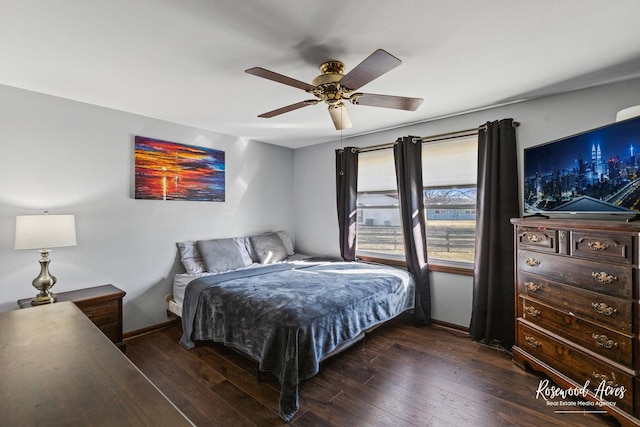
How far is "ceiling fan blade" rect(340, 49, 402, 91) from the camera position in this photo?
155cm

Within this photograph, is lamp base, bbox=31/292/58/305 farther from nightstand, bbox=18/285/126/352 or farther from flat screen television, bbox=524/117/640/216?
flat screen television, bbox=524/117/640/216

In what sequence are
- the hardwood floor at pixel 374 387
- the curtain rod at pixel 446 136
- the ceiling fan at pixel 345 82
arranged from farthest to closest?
the curtain rod at pixel 446 136
the hardwood floor at pixel 374 387
the ceiling fan at pixel 345 82

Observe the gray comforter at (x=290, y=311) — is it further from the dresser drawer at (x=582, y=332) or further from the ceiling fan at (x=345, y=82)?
the ceiling fan at (x=345, y=82)

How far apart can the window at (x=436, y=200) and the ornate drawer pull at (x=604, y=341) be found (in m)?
1.46

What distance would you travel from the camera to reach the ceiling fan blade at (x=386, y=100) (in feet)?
6.89

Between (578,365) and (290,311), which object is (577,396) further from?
(290,311)

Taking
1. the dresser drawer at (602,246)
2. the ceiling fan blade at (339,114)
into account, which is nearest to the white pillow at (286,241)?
the ceiling fan blade at (339,114)

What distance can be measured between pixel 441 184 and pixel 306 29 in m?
2.46

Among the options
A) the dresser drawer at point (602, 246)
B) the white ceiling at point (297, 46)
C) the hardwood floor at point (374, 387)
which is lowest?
the hardwood floor at point (374, 387)

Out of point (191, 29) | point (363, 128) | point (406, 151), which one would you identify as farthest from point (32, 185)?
point (406, 151)

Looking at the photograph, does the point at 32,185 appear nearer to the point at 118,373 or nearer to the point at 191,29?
the point at 191,29

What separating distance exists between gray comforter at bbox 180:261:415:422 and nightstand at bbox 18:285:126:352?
21.9 inches

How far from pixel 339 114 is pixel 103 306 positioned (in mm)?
2645

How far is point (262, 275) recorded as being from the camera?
315cm
